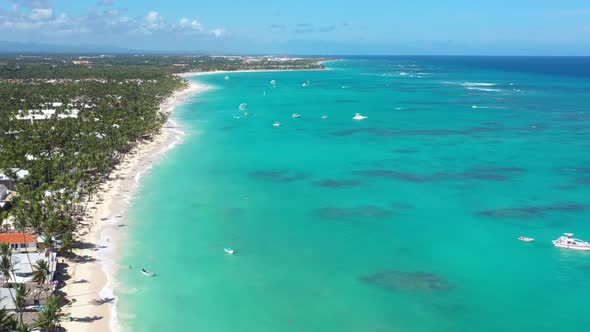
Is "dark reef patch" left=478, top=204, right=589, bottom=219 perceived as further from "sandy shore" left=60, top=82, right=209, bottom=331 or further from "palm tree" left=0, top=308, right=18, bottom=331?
"palm tree" left=0, top=308, right=18, bottom=331

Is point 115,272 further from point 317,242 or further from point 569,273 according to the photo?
point 569,273

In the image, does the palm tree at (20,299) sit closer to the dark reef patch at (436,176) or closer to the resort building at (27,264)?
the resort building at (27,264)

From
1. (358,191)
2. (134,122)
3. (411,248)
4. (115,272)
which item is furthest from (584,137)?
(115,272)

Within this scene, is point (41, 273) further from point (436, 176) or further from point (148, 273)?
point (436, 176)

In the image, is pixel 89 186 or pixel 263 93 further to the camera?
pixel 263 93

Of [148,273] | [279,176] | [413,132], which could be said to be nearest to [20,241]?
[148,273]

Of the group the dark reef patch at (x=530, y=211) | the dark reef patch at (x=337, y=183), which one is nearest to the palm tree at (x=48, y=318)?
the dark reef patch at (x=337, y=183)

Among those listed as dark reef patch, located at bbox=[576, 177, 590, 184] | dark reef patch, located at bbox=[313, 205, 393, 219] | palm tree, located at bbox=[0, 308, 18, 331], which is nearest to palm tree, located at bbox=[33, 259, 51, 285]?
palm tree, located at bbox=[0, 308, 18, 331]
